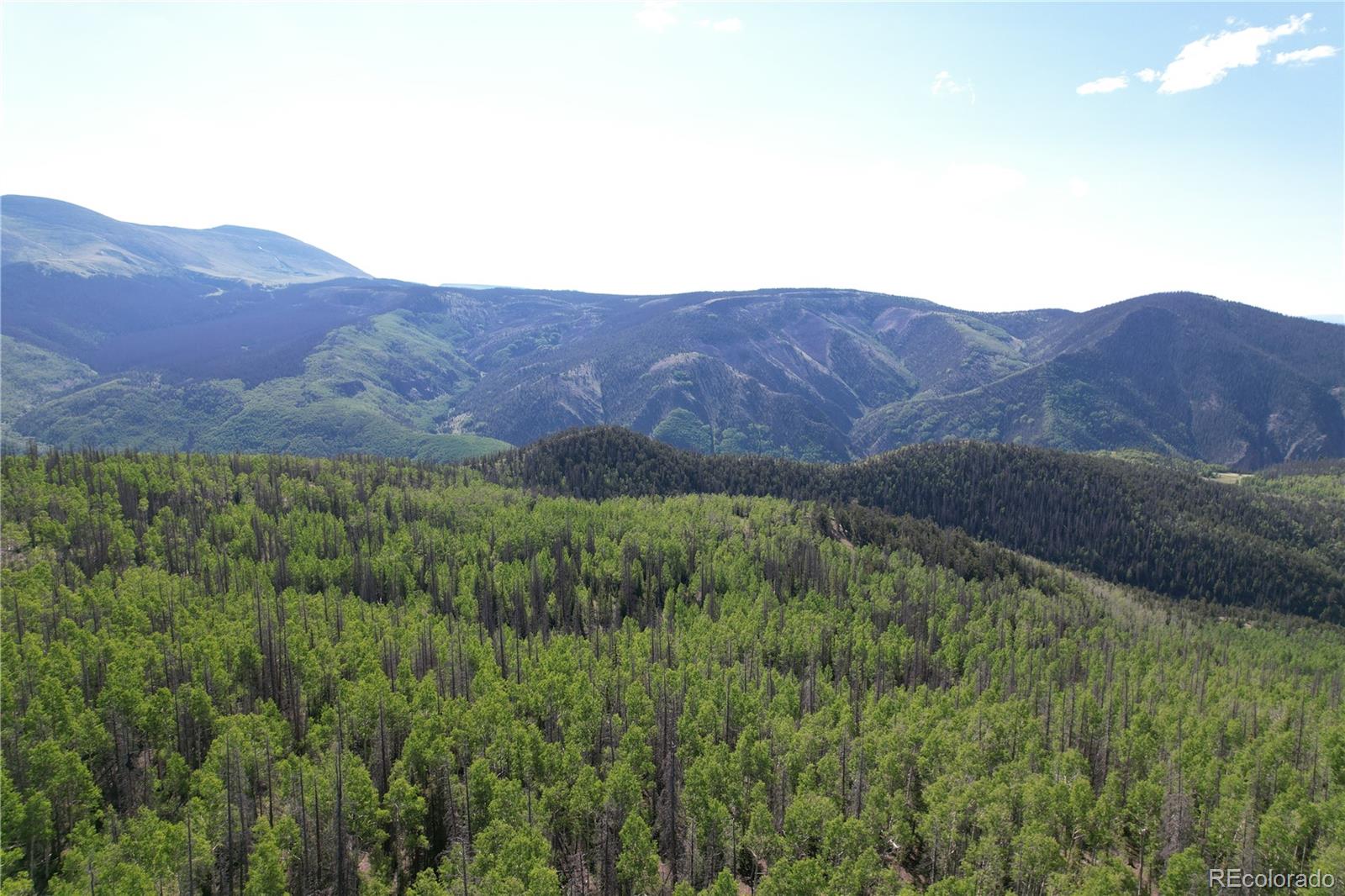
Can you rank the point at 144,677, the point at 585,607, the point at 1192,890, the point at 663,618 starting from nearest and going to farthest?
the point at 1192,890, the point at 144,677, the point at 663,618, the point at 585,607

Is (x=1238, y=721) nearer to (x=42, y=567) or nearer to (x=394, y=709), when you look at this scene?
(x=394, y=709)

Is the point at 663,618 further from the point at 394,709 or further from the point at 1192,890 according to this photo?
the point at 1192,890

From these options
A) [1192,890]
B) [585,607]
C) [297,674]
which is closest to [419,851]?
[297,674]

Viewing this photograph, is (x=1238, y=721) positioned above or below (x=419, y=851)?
above

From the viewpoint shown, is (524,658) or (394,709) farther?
(524,658)

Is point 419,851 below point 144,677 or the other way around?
Answer: below

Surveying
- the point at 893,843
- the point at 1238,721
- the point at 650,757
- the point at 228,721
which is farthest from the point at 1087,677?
the point at 228,721

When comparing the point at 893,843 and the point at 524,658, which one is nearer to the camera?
the point at 893,843

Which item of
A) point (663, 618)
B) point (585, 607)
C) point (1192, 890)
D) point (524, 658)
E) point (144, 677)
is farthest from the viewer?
point (585, 607)

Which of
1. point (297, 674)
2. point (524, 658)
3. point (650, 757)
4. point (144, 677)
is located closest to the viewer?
point (650, 757)
